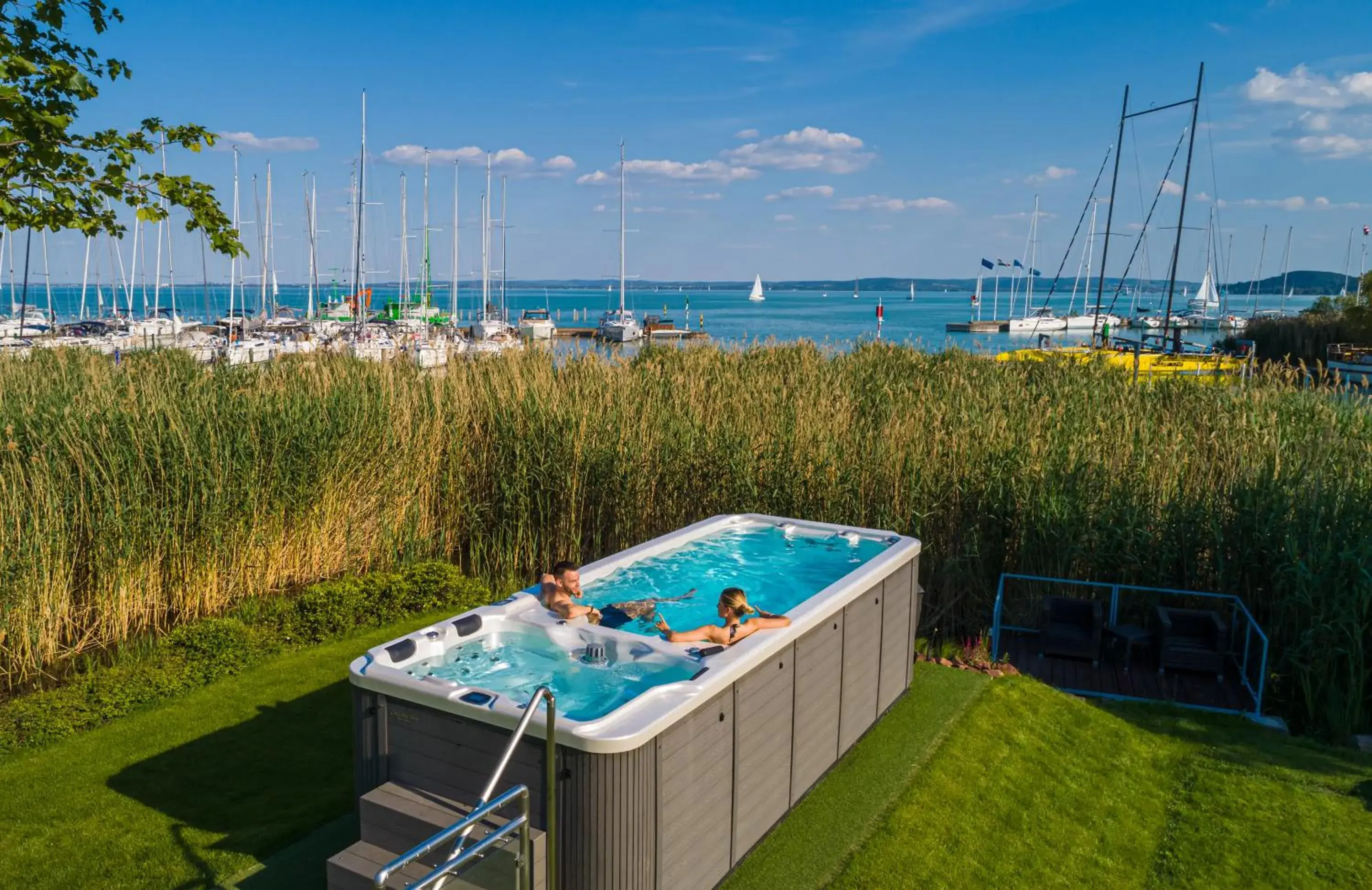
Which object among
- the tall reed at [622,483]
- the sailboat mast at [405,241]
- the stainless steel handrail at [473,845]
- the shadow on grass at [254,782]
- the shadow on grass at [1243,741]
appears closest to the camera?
the stainless steel handrail at [473,845]

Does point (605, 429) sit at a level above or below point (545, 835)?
above

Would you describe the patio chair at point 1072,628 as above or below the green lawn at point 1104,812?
above

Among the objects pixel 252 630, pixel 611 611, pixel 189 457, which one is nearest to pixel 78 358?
pixel 189 457

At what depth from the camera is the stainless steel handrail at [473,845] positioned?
7.39 ft

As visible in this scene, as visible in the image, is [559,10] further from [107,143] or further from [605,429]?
[107,143]

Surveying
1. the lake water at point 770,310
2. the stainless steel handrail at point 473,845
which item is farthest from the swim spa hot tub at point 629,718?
the lake water at point 770,310

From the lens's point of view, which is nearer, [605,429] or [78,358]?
[605,429]

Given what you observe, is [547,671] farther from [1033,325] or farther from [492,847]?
[1033,325]

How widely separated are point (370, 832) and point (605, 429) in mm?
4742

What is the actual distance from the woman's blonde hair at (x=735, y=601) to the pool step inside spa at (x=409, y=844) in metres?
1.61

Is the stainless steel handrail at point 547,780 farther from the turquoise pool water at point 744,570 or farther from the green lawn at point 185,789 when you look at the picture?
the turquoise pool water at point 744,570

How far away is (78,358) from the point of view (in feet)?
31.3

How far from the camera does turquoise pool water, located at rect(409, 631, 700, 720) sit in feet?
13.1

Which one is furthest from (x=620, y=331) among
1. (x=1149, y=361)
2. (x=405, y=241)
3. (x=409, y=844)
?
(x=409, y=844)
